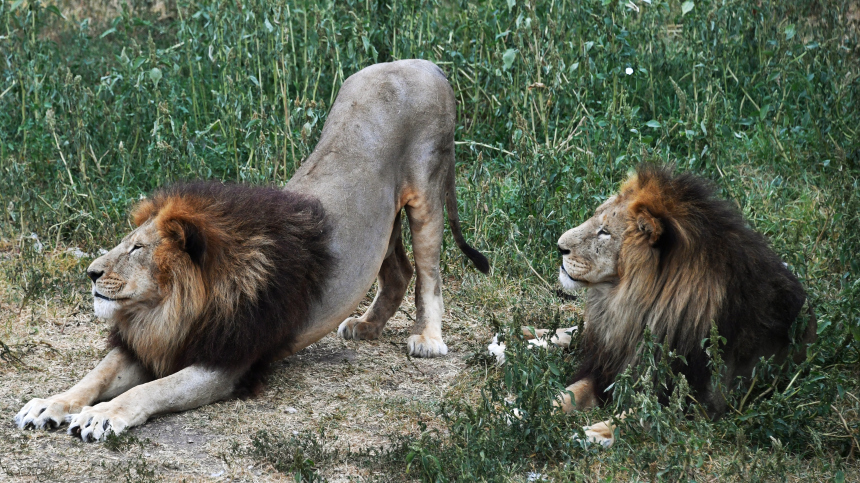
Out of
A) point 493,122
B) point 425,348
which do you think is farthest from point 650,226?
point 493,122

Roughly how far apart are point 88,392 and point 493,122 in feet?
12.3

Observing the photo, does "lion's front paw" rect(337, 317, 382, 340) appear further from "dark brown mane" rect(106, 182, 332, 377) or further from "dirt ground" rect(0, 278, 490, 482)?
"dark brown mane" rect(106, 182, 332, 377)

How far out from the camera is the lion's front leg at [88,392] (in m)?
3.52

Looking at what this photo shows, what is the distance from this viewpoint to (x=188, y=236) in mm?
3711

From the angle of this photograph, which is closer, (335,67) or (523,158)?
(523,158)

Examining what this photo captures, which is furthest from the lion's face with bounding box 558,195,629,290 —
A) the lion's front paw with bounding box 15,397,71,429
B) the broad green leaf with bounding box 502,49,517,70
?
the broad green leaf with bounding box 502,49,517,70

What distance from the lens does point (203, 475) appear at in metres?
3.24

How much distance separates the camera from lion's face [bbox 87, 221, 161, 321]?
3.70 metres

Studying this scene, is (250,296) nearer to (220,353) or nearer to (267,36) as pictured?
(220,353)

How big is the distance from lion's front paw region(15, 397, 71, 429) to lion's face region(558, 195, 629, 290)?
191 centimetres

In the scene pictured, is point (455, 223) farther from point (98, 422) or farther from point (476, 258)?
point (98, 422)

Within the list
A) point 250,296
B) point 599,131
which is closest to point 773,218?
point 599,131

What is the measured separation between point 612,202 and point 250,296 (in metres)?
1.41

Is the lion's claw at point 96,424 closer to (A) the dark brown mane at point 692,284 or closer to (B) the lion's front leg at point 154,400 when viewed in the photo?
(B) the lion's front leg at point 154,400
